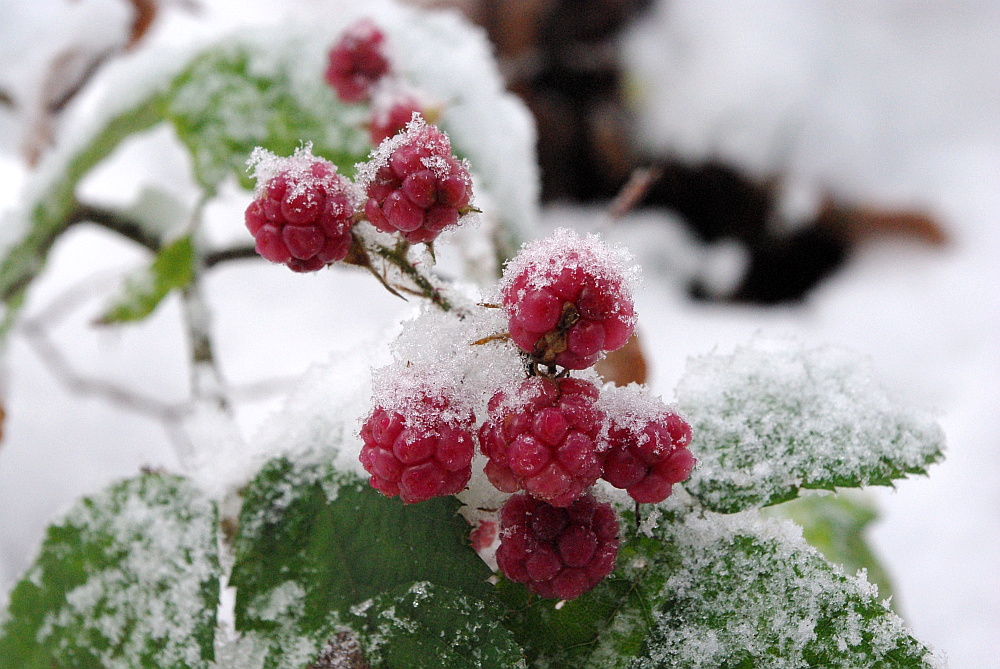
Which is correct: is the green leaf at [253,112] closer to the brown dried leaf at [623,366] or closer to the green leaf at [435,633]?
the brown dried leaf at [623,366]

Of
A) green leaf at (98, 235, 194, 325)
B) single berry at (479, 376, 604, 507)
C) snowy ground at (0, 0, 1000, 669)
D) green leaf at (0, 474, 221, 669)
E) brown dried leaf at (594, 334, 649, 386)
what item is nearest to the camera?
single berry at (479, 376, 604, 507)

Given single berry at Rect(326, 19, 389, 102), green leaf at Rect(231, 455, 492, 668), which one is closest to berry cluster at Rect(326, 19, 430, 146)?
single berry at Rect(326, 19, 389, 102)

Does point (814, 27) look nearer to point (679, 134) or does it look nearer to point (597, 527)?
point (679, 134)

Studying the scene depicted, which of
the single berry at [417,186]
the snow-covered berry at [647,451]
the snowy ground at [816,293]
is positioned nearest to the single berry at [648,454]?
the snow-covered berry at [647,451]

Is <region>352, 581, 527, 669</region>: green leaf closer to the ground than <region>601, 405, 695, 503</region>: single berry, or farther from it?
closer to the ground

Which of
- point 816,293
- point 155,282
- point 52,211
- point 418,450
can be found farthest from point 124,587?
point 816,293

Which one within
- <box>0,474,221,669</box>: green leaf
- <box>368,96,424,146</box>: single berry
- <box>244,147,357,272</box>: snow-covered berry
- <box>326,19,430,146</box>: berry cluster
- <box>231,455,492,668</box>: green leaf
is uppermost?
<box>244,147,357,272</box>: snow-covered berry

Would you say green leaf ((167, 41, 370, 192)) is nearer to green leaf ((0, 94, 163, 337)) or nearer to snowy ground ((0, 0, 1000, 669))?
green leaf ((0, 94, 163, 337))

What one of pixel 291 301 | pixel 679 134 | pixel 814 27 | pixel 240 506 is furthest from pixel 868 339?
pixel 240 506
